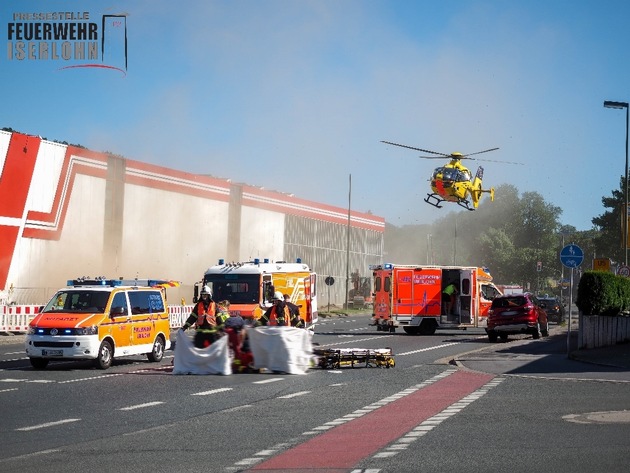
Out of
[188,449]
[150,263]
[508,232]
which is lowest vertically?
[188,449]

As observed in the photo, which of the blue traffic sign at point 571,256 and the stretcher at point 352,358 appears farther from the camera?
the blue traffic sign at point 571,256

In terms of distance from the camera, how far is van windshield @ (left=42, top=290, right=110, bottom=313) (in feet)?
78.2

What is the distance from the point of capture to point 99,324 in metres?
23.3

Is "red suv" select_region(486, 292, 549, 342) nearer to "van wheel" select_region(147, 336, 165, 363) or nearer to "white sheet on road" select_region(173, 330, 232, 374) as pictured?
"van wheel" select_region(147, 336, 165, 363)

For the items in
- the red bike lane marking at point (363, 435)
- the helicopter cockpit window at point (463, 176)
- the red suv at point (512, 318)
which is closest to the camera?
the red bike lane marking at point (363, 435)

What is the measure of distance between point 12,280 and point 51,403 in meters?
37.1

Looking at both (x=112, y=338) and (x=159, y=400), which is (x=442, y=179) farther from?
(x=159, y=400)

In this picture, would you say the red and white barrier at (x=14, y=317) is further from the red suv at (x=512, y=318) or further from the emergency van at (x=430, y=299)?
the red suv at (x=512, y=318)

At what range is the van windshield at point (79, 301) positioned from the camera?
23844 millimetres

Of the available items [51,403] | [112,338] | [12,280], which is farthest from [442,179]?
[51,403]

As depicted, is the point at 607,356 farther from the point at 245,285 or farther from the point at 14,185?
the point at 14,185

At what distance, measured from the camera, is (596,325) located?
31328 millimetres

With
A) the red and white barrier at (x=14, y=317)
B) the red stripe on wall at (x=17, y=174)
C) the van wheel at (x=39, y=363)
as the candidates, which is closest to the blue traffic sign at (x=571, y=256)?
the van wheel at (x=39, y=363)

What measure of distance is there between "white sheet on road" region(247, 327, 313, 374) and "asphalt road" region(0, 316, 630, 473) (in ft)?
1.45
